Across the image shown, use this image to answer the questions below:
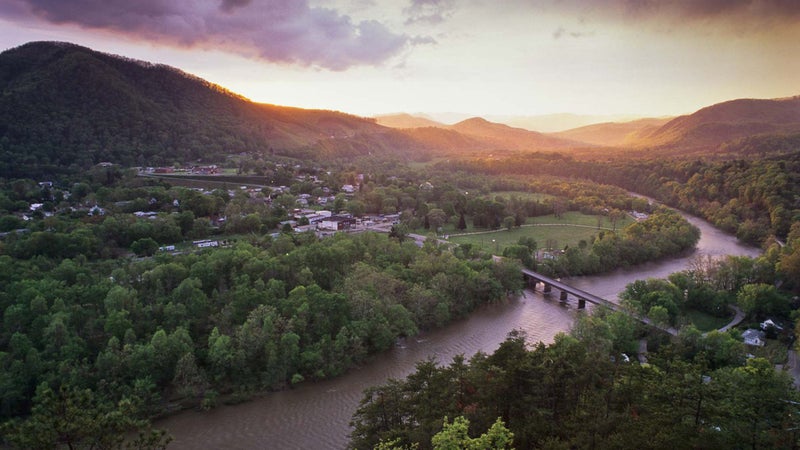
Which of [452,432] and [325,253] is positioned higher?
[452,432]

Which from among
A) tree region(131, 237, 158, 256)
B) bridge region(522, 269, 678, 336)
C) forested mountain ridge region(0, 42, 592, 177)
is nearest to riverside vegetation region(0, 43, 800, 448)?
tree region(131, 237, 158, 256)

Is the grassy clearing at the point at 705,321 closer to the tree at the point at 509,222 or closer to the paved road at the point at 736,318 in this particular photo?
the paved road at the point at 736,318

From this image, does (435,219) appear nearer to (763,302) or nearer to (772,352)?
(763,302)

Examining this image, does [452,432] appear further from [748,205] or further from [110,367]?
[748,205]

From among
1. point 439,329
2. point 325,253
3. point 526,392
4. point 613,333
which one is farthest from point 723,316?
point 325,253

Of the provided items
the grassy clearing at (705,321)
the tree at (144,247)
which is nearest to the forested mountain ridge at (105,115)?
the tree at (144,247)

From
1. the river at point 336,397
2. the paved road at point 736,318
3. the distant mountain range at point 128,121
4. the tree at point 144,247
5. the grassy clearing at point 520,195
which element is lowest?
the river at point 336,397

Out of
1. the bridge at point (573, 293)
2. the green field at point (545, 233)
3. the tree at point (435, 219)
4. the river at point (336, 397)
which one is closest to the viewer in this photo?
the river at point (336, 397)
